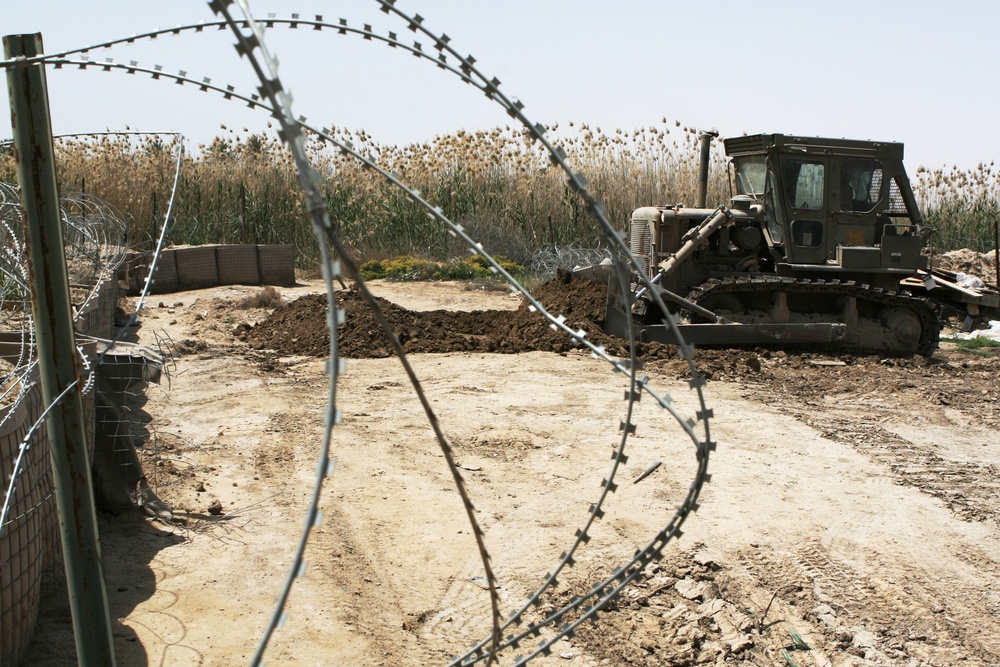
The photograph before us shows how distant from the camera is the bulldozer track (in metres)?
10.8

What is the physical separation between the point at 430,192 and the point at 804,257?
11.5 meters

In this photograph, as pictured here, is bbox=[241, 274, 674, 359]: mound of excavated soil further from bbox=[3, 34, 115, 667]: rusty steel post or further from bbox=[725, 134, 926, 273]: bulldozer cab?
bbox=[3, 34, 115, 667]: rusty steel post

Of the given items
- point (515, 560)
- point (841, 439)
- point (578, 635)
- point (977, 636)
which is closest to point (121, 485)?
point (515, 560)

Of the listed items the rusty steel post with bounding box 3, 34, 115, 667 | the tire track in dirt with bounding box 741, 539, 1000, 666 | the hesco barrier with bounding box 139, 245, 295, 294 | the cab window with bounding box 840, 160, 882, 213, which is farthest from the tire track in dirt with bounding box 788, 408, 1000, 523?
the hesco barrier with bounding box 139, 245, 295, 294

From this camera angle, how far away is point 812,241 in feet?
37.2

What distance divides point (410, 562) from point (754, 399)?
4.77 metres

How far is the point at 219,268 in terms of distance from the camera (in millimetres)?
16109

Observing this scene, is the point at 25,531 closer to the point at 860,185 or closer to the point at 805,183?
the point at 805,183

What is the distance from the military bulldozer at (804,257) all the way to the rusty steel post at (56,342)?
27.8 ft

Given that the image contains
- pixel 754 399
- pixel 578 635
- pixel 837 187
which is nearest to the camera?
pixel 578 635

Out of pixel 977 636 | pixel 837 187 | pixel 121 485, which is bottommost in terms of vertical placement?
pixel 977 636

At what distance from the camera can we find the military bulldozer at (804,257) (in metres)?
10.8

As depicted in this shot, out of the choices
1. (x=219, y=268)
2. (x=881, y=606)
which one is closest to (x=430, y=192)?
(x=219, y=268)

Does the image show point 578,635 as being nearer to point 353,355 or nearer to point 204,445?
point 204,445
